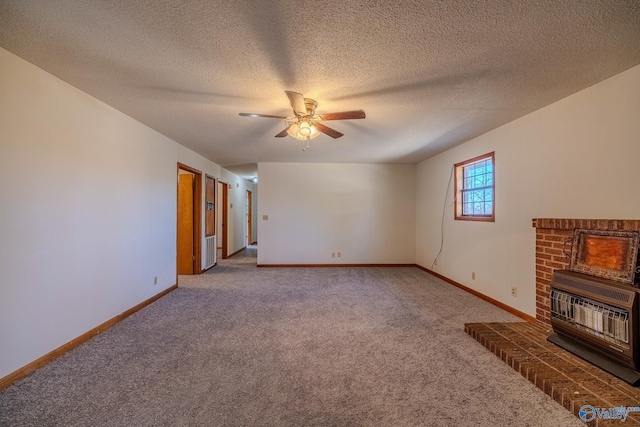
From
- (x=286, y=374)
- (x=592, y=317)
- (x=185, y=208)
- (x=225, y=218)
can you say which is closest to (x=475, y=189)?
(x=592, y=317)

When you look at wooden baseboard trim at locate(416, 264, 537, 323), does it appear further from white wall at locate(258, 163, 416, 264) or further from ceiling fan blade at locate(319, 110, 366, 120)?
ceiling fan blade at locate(319, 110, 366, 120)

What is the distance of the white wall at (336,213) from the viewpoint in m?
5.91

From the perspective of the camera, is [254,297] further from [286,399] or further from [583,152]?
[583,152]

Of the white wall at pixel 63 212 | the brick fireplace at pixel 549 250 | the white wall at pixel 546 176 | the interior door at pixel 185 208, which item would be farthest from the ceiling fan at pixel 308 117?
the interior door at pixel 185 208

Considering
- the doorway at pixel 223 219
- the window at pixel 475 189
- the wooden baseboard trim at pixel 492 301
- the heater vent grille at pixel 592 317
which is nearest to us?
the heater vent grille at pixel 592 317

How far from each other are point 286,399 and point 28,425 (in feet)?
4.69

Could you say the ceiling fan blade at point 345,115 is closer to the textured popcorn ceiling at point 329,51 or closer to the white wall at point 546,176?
the textured popcorn ceiling at point 329,51

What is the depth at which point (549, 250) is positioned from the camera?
2.66 meters

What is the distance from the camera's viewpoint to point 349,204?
19.6 ft

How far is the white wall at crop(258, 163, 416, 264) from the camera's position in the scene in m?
5.91

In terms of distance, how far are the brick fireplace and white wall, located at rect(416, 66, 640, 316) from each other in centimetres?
13

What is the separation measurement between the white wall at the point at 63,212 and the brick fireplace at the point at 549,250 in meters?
4.39

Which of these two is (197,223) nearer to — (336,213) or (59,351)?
(336,213)

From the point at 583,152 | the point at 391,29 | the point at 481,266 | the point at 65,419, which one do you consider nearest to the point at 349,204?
the point at 481,266
